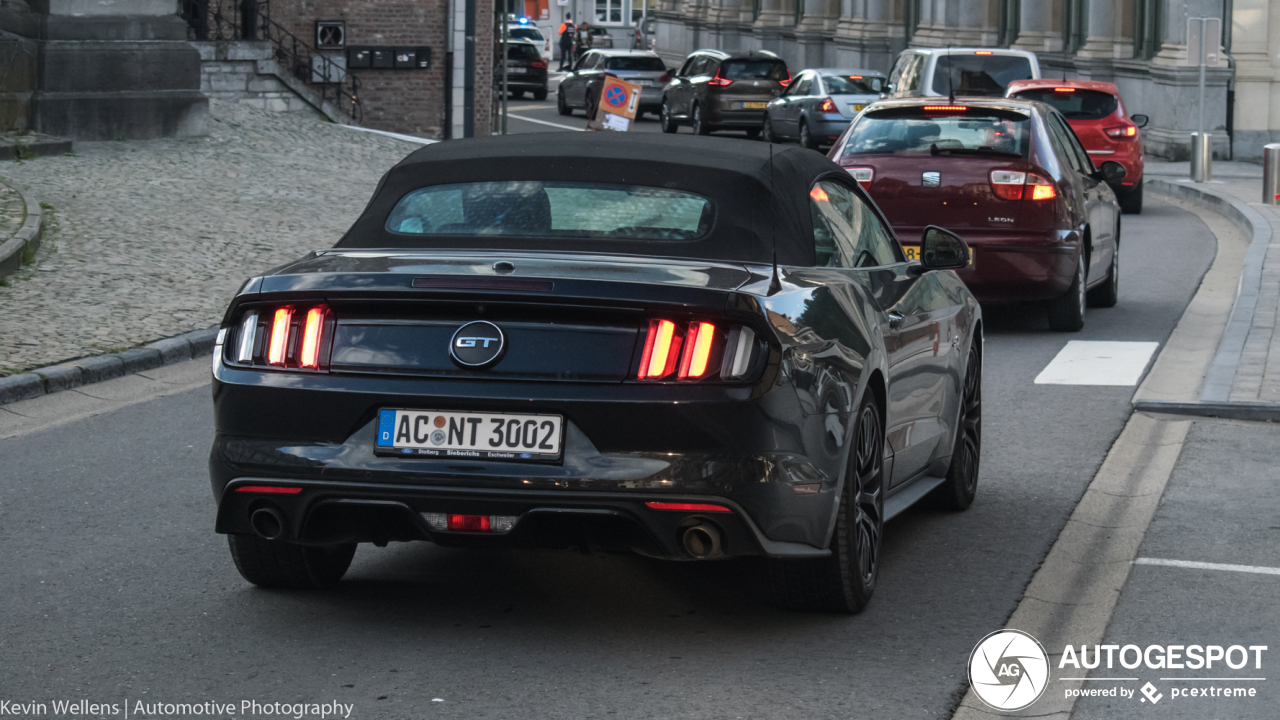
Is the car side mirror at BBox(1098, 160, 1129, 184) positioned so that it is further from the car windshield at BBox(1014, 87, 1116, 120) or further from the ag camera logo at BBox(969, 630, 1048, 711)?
the car windshield at BBox(1014, 87, 1116, 120)

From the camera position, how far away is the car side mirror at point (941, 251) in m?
6.60

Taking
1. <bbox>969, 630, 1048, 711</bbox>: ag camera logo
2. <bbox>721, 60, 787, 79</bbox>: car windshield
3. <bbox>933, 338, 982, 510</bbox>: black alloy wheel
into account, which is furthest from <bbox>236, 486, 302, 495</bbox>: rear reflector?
<bbox>721, 60, 787, 79</bbox>: car windshield

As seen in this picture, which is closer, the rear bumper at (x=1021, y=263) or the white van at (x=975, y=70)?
the rear bumper at (x=1021, y=263)

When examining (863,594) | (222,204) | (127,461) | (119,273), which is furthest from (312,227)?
(863,594)

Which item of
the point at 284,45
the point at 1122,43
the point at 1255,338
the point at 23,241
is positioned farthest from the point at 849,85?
the point at 1255,338

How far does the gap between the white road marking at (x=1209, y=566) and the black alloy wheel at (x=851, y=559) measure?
116 centimetres

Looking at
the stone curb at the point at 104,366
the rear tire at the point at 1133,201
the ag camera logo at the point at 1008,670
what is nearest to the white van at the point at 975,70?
the rear tire at the point at 1133,201

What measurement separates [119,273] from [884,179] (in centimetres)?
545

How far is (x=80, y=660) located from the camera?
Answer: 5.11 meters

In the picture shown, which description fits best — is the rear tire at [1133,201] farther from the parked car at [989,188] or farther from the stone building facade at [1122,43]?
the parked car at [989,188]

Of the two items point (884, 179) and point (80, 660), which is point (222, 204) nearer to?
point (884, 179)

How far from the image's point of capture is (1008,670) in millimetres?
5102

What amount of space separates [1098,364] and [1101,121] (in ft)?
43.2

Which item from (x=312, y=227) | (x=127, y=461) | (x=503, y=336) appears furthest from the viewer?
(x=312, y=227)
